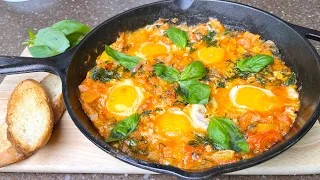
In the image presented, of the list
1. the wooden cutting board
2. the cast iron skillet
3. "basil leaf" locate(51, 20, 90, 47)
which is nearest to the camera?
the cast iron skillet

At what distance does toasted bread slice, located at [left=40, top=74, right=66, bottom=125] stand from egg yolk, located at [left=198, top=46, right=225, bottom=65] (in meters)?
1.26

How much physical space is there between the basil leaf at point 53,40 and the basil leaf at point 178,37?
938 millimetres

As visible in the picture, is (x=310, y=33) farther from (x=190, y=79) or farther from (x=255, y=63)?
(x=190, y=79)

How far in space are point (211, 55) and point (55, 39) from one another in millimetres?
1426

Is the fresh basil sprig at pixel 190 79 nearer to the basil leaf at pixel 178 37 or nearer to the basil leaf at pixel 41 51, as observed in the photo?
the basil leaf at pixel 178 37

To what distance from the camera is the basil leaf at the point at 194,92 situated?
2.76m

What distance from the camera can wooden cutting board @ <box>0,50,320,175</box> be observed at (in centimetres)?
258

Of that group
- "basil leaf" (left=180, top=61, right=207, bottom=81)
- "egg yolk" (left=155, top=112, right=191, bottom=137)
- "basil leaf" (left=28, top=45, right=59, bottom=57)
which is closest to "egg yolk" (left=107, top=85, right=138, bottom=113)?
"egg yolk" (left=155, top=112, right=191, bottom=137)

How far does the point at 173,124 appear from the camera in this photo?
2695 mm

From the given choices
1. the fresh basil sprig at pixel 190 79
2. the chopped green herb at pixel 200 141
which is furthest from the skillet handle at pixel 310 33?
the chopped green herb at pixel 200 141

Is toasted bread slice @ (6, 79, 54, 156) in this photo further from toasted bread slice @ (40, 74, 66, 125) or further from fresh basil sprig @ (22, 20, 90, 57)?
fresh basil sprig @ (22, 20, 90, 57)

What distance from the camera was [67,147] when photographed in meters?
2.81

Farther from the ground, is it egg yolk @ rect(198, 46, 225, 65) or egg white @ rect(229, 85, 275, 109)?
egg yolk @ rect(198, 46, 225, 65)

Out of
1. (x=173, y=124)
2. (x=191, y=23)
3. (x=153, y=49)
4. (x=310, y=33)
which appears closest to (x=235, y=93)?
(x=173, y=124)
